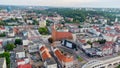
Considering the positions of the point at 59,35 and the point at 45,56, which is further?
the point at 59,35

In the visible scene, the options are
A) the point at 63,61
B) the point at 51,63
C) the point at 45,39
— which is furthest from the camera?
the point at 45,39

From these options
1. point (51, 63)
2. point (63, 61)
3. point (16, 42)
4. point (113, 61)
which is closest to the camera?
point (51, 63)

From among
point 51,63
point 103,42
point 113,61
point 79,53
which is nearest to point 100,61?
point 113,61

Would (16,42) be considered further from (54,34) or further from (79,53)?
(79,53)

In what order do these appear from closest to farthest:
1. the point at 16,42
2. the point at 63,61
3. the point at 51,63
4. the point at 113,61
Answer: the point at 51,63 → the point at 63,61 → the point at 113,61 → the point at 16,42

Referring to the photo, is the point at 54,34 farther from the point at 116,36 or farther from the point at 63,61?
the point at 116,36

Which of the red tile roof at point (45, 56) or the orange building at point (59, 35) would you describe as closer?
the red tile roof at point (45, 56)

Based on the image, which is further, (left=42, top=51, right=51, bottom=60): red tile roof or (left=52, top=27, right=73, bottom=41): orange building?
(left=52, top=27, right=73, bottom=41): orange building

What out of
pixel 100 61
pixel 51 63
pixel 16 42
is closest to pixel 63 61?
pixel 51 63

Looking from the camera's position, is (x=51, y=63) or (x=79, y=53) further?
(x=79, y=53)
